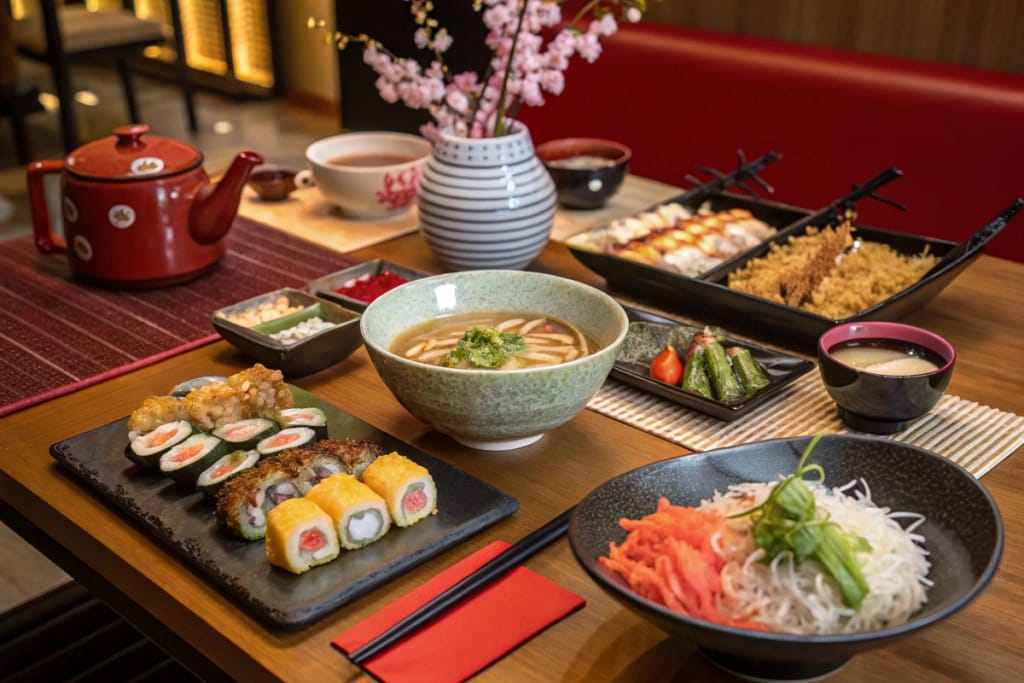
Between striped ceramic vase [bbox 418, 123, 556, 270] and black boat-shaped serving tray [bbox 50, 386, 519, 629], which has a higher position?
striped ceramic vase [bbox 418, 123, 556, 270]

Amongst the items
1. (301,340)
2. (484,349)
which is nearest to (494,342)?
(484,349)

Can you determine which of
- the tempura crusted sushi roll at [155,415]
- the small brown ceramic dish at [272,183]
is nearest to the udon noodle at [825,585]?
the tempura crusted sushi roll at [155,415]

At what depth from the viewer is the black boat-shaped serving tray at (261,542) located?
0.92m

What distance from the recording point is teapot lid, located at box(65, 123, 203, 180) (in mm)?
1598

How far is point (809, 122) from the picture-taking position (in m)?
2.21

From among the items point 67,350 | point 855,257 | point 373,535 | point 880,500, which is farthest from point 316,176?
point 880,500

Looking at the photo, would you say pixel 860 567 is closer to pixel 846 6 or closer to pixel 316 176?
pixel 316 176

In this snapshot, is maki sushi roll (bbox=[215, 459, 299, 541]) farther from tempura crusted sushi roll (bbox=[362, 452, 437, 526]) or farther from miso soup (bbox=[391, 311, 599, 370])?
miso soup (bbox=[391, 311, 599, 370])

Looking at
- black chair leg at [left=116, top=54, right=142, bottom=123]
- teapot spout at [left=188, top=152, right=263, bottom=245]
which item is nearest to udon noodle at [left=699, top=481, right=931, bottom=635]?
teapot spout at [left=188, top=152, right=263, bottom=245]

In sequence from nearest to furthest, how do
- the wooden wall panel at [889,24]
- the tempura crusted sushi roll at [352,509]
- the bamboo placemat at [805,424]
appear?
the tempura crusted sushi roll at [352,509] → the bamboo placemat at [805,424] → the wooden wall panel at [889,24]

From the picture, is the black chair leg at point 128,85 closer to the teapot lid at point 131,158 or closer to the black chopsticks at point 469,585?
the teapot lid at point 131,158

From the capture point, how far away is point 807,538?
0.79m

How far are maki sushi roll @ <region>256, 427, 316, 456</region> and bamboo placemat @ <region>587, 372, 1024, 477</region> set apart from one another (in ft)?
1.15

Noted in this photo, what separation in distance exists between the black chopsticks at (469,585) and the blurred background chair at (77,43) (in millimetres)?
4392
